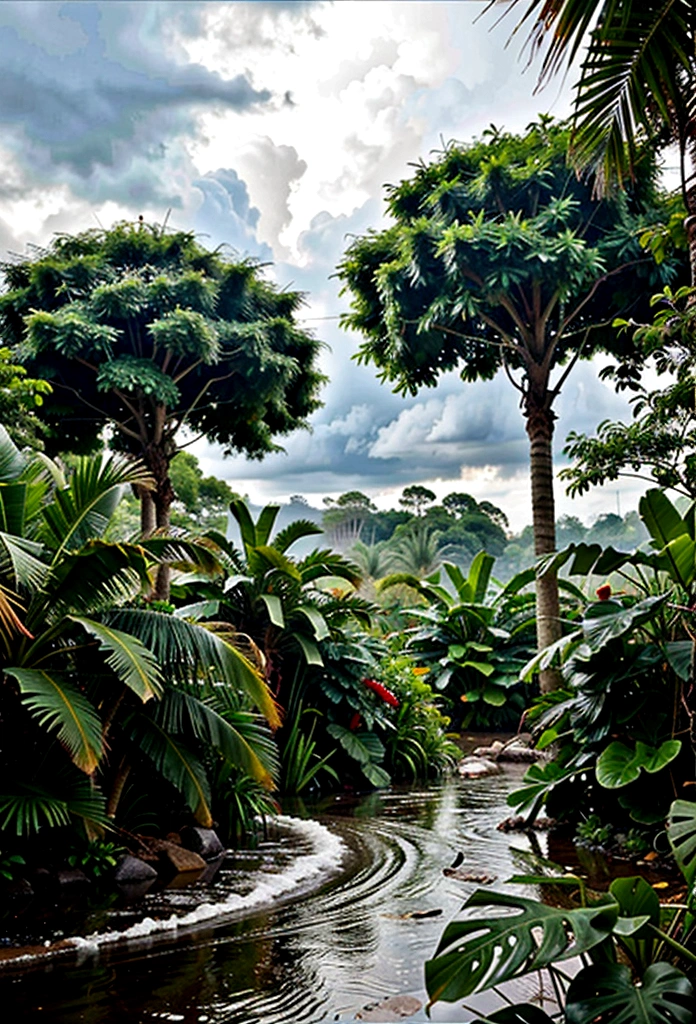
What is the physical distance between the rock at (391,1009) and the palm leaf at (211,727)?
313 centimetres

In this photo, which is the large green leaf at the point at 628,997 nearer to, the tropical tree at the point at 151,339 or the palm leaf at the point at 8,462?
the palm leaf at the point at 8,462

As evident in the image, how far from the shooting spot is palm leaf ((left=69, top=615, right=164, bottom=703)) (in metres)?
5.86

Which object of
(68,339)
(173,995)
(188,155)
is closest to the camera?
(173,995)

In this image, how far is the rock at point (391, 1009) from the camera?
377cm

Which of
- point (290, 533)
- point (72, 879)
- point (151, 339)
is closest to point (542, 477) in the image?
point (290, 533)

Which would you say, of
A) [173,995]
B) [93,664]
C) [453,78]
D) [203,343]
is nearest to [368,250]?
[453,78]

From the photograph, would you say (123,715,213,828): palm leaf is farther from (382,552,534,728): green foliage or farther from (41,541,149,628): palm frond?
(382,552,534,728): green foliage

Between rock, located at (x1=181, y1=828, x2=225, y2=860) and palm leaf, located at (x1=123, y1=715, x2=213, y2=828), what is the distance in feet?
1.61

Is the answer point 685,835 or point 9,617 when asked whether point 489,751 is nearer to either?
point 9,617

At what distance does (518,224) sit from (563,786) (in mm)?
6184

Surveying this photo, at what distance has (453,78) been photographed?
40.6 ft

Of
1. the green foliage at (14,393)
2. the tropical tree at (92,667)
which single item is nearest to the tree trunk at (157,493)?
the green foliage at (14,393)

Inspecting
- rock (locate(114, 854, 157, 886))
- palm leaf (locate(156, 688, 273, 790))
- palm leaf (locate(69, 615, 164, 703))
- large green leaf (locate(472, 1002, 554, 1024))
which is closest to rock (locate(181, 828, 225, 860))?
rock (locate(114, 854, 157, 886))

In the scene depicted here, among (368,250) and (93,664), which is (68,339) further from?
(93,664)
